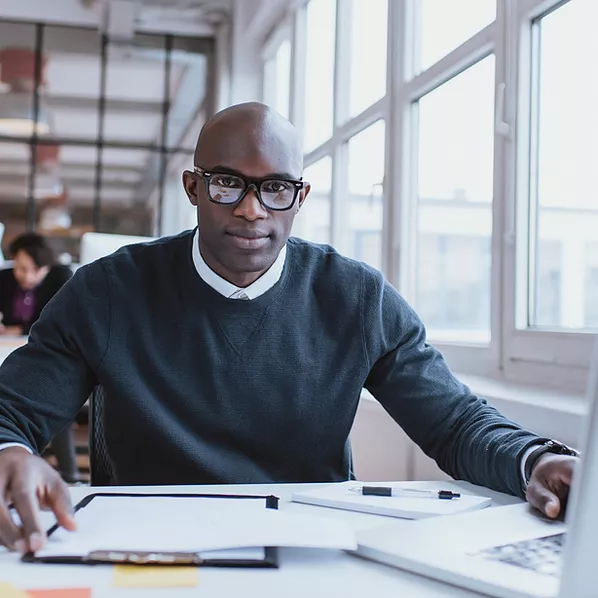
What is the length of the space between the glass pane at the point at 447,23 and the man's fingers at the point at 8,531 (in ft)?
6.33

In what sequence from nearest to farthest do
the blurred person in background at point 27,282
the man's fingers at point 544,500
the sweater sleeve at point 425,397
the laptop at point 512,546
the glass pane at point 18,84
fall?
the laptop at point 512,546, the man's fingers at point 544,500, the sweater sleeve at point 425,397, the blurred person in background at point 27,282, the glass pane at point 18,84

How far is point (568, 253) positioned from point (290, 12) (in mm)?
3101

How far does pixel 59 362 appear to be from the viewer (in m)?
1.28

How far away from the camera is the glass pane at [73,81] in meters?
6.03

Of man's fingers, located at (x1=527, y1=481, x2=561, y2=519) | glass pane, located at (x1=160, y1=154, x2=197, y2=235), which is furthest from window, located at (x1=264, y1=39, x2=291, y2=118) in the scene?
man's fingers, located at (x1=527, y1=481, x2=561, y2=519)

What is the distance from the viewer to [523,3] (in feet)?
6.68

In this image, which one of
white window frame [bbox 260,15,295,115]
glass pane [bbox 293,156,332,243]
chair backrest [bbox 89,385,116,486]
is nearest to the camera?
chair backrest [bbox 89,385,116,486]

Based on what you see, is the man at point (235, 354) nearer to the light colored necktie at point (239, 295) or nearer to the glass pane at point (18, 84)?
the light colored necktie at point (239, 295)

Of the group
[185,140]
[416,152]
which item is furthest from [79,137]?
[416,152]

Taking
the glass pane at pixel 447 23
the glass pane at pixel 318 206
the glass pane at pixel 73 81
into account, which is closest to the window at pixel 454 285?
the glass pane at pixel 447 23

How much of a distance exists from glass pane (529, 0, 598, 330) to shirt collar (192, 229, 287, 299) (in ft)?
2.67

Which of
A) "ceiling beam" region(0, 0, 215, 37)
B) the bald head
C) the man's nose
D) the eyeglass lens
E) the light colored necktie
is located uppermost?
"ceiling beam" region(0, 0, 215, 37)

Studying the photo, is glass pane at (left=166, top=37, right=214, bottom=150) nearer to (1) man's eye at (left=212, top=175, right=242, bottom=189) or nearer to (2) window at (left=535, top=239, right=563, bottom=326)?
(2) window at (left=535, top=239, right=563, bottom=326)

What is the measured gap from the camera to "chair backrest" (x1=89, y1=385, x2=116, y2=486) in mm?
1406
